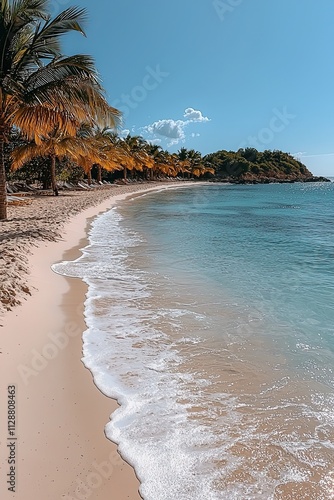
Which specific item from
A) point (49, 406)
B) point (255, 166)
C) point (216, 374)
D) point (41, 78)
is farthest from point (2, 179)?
point (255, 166)

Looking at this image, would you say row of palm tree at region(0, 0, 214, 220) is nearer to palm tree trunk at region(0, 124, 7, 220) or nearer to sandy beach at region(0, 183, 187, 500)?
palm tree trunk at region(0, 124, 7, 220)

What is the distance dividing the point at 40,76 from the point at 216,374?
1078cm

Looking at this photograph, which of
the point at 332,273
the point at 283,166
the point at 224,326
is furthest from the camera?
the point at 283,166

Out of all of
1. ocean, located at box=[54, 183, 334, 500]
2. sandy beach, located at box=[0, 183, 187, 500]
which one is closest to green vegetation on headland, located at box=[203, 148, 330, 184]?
ocean, located at box=[54, 183, 334, 500]

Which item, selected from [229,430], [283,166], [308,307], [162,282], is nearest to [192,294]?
[162,282]

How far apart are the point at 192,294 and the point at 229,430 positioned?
366cm

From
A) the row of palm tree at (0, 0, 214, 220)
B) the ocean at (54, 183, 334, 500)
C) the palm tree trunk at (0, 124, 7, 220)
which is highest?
the row of palm tree at (0, 0, 214, 220)

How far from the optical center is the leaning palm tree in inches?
413

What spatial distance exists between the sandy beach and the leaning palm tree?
6056mm

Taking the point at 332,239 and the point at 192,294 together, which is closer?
the point at 192,294

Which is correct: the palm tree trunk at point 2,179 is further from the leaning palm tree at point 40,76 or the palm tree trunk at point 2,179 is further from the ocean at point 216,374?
the ocean at point 216,374

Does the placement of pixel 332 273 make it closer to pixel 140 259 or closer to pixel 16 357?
pixel 140 259

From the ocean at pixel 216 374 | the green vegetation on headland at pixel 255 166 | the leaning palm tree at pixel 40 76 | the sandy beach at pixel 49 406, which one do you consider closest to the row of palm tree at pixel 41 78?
the leaning palm tree at pixel 40 76

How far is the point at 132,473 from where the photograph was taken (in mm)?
2473
